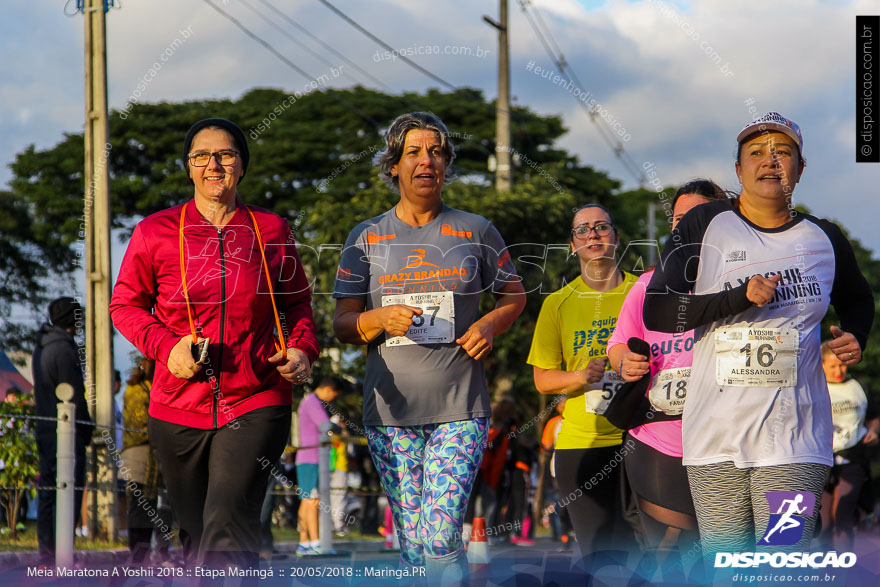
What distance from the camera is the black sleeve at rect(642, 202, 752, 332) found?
14.1 feet

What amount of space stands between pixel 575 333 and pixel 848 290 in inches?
76.0

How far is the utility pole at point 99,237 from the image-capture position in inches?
462

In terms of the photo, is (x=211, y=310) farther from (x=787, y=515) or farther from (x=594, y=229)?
(x=594, y=229)

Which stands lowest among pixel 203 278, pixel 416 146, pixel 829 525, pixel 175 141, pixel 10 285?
pixel 829 525

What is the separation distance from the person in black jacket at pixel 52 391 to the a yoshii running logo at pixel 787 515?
607 cm

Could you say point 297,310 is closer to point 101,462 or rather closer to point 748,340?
point 748,340

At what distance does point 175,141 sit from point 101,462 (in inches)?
908

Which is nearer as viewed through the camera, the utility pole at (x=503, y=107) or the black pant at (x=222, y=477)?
the black pant at (x=222, y=477)

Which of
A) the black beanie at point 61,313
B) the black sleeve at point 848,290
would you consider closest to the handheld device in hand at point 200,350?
the black sleeve at point 848,290

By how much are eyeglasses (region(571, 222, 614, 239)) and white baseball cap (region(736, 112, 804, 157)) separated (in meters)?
1.96

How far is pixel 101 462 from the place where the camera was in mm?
11500

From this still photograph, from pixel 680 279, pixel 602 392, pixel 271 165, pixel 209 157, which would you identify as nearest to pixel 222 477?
pixel 209 157

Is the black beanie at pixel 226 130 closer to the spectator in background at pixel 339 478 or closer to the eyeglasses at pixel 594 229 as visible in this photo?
the eyeglasses at pixel 594 229

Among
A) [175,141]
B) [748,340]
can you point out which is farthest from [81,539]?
[175,141]
